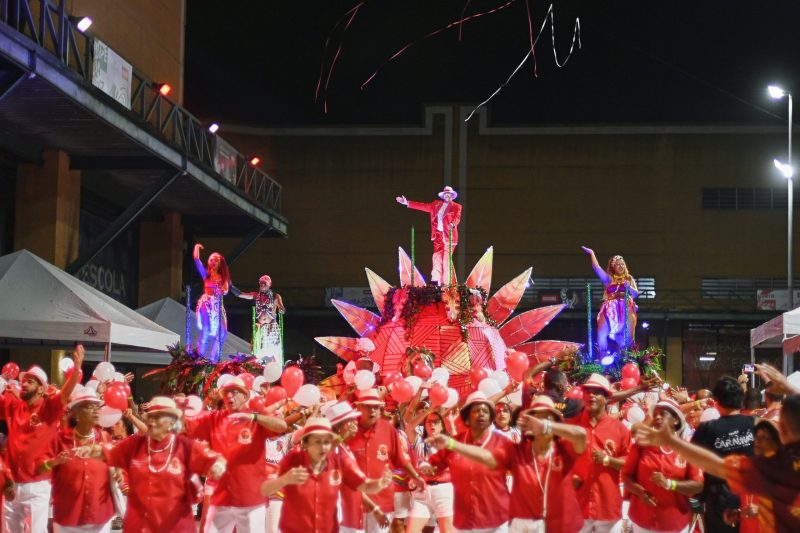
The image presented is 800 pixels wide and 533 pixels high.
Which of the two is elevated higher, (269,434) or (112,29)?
(112,29)

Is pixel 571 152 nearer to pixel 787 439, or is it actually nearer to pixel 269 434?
pixel 269 434

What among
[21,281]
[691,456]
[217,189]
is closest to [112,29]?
[217,189]

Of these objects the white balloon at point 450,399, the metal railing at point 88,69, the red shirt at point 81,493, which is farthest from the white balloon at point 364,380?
the metal railing at point 88,69

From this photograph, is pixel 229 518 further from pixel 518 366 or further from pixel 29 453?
pixel 518 366

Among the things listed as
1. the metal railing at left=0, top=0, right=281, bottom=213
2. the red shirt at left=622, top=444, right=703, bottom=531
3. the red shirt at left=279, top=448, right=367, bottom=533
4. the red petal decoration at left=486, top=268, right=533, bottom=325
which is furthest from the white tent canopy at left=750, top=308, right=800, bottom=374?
the metal railing at left=0, top=0, right=281, bottom=213

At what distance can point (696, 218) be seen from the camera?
36844 millimetres

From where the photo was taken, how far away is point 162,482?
6941 mm

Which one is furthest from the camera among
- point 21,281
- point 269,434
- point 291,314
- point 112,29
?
point 291,314

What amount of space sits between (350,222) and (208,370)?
22578 mm

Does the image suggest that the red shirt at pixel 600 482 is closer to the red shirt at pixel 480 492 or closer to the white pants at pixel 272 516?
the red shirt at pixel 480 492

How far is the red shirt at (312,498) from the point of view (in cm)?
683

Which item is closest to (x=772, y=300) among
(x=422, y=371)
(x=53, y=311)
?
(x=422, y=371)

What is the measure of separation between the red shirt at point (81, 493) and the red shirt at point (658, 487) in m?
3.73

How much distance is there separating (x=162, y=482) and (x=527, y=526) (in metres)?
2.45
